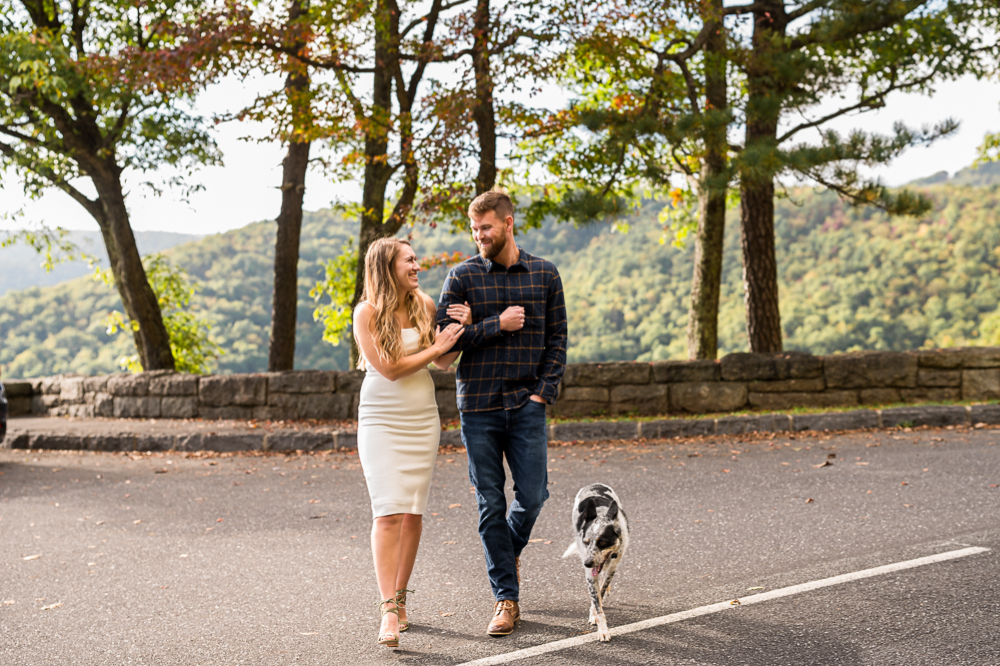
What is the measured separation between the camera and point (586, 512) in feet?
12.0

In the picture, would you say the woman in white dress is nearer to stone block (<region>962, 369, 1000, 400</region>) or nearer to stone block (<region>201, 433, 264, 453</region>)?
stone block (<region>201, 433, 264, 453</region>)

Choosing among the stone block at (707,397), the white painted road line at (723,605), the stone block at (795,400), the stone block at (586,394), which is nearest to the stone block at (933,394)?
the stone block at (795,400)

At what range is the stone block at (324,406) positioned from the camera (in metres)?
11.6

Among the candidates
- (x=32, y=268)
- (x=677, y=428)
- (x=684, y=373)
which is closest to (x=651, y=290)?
(x=684, y=373)

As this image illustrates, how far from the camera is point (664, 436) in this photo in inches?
396

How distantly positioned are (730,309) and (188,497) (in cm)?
3548

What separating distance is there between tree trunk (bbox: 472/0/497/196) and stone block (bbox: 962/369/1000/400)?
734 cm

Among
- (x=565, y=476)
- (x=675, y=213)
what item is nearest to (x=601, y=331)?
(x=675, y=213)

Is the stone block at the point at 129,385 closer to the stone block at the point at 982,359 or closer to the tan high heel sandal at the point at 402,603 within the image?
the tan high heel sandal at the point at 402,603

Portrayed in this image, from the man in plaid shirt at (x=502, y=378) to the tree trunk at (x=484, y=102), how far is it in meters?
8.39

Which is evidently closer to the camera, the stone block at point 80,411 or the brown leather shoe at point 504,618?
the brown leather shoe at point 504,618

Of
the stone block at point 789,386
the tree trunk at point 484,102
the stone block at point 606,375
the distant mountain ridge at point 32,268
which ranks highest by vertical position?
the distant mountain ridge at point 32,268

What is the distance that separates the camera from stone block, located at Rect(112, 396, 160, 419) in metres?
13.1

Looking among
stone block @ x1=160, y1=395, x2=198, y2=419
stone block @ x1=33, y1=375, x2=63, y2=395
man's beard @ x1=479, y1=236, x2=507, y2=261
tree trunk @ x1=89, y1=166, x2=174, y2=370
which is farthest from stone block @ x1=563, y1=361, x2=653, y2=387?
stone block @ x1=33, y1=375, x2=63, y2=395
